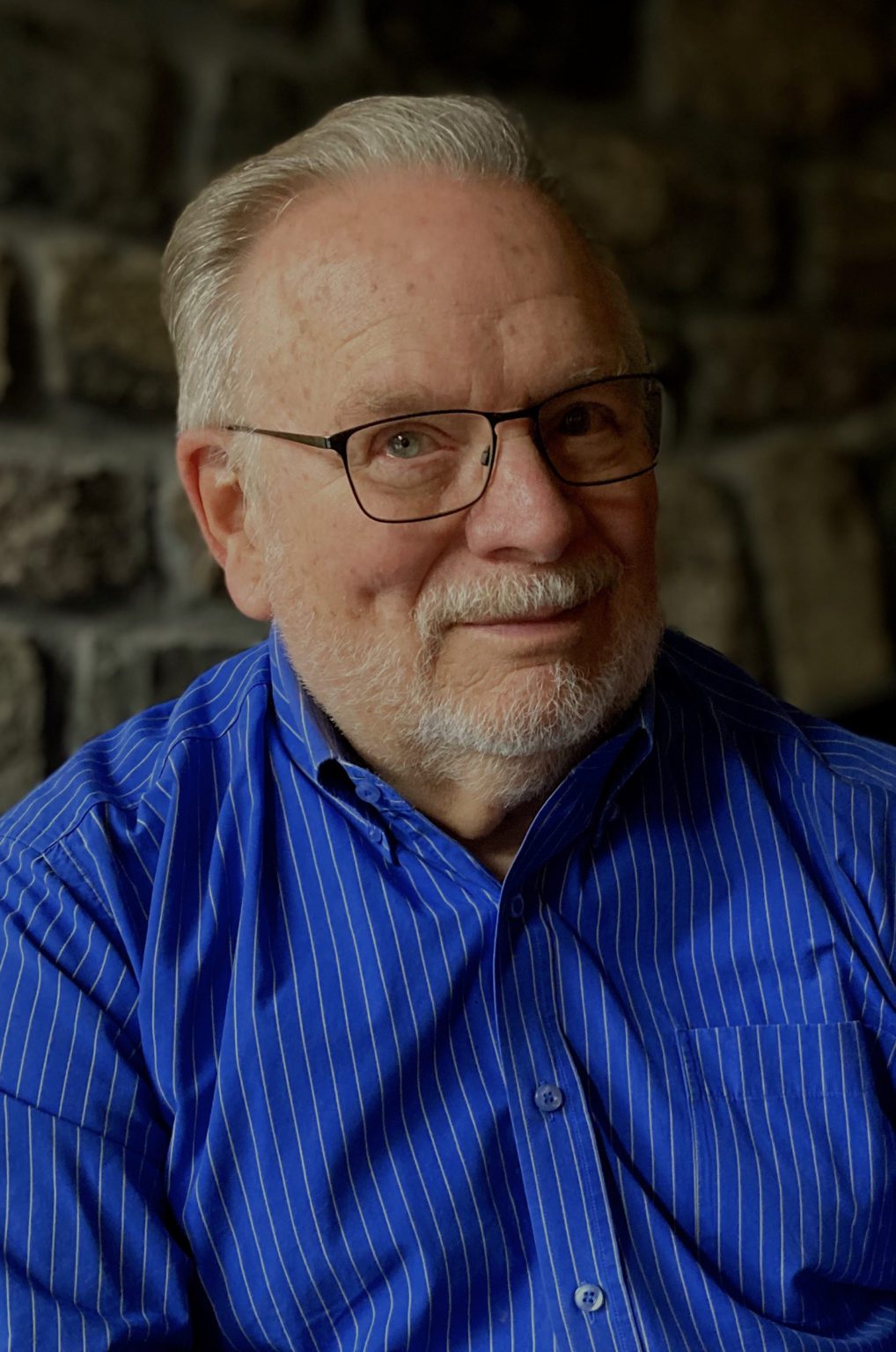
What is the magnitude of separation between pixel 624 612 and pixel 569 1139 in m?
0.44

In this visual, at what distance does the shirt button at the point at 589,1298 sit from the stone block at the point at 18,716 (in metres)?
0.98

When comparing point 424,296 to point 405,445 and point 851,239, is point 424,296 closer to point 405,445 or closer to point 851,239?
point 405,445

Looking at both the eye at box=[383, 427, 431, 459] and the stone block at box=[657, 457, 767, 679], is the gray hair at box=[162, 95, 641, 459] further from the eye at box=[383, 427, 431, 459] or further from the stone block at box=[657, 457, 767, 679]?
the stone block at box=[657, 457, 767, 679]

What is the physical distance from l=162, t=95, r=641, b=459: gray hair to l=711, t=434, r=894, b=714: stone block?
3.39 feet

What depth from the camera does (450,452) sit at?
3.70 ft

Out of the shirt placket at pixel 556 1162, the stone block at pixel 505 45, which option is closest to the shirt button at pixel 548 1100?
the shirt placket at pixel 556 1162

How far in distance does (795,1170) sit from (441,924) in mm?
355

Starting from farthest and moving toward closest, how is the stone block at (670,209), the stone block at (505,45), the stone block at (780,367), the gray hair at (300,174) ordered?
the stone block at (780,367)
the stone block at (670,209)
the stone block at (505,45)
the gray hair at (300,174)

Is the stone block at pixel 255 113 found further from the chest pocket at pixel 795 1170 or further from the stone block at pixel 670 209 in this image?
the chest pocket at pixel 795 1170

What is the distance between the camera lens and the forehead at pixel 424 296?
3.63ft

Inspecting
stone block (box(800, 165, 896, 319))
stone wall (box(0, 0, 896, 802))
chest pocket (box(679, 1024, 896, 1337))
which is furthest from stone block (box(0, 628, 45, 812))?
stone block (box(800, 165, 896, 319))

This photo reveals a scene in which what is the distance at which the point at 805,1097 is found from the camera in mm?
1128

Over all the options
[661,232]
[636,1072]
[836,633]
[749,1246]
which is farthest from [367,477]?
[836,633]

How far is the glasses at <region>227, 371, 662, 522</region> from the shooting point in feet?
3.66
